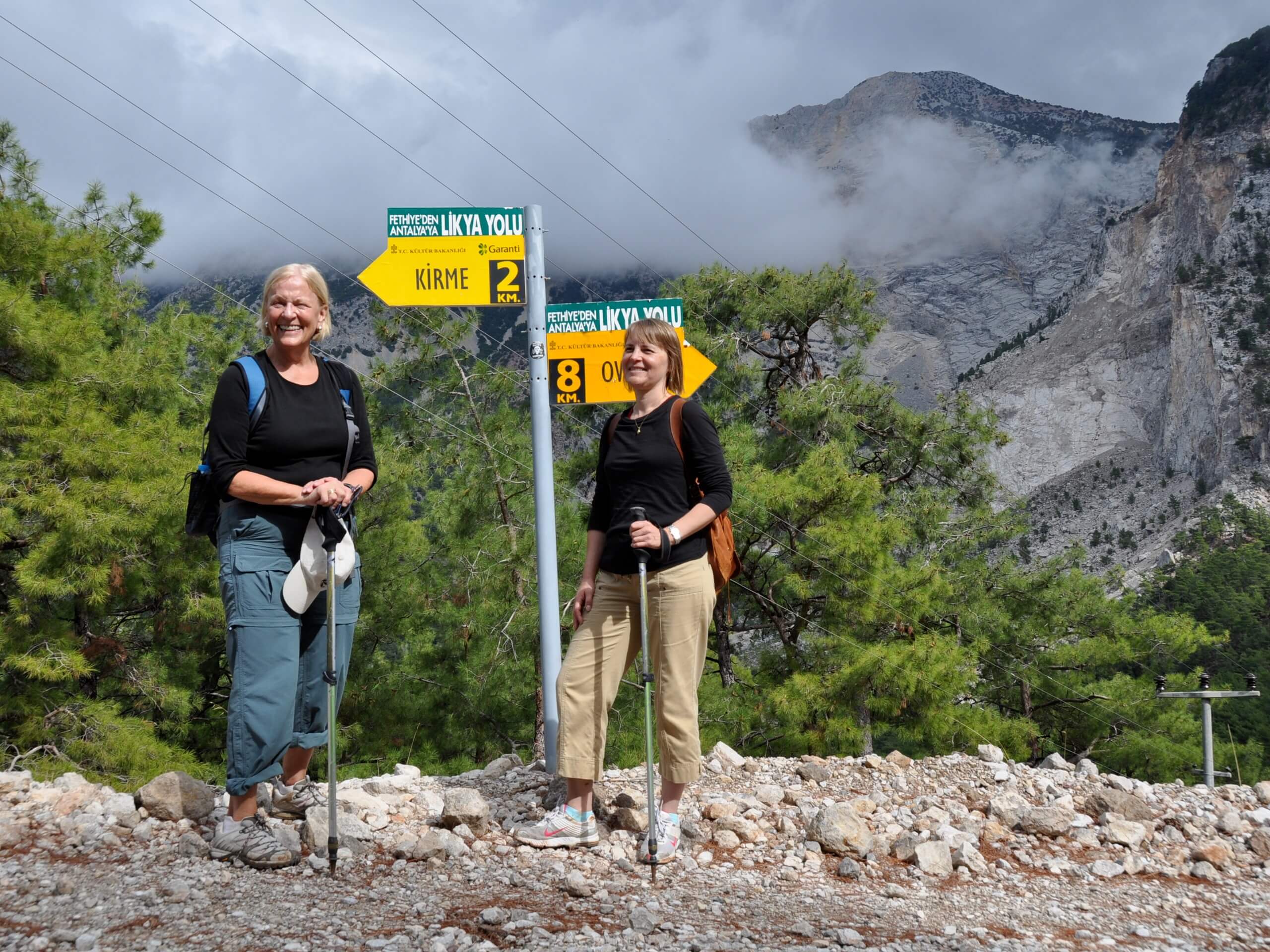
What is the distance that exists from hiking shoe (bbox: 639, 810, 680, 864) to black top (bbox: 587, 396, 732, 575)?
2.73 feet

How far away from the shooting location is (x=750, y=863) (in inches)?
130

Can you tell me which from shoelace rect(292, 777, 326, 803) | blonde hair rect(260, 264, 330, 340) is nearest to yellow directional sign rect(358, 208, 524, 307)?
blonde hair rect(260, 264, 330, 340)

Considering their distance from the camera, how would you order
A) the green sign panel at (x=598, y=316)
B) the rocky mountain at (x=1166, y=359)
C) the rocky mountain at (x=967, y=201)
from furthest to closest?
the rocky mountain at (x=967, y=201)
the rocky mountain at (x=1166, y=359)
the green sign panel at (x=598, y=316)

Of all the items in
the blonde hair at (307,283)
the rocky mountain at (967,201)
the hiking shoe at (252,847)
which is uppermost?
the rocky mountain at (967,201)

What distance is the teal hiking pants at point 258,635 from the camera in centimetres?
278

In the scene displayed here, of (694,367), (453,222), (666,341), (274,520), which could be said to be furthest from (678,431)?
(453,222)

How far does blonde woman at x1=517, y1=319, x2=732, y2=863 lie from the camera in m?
3.09

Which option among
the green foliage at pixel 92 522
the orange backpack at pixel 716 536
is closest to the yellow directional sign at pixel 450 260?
the orange backpack at pixel 716 536

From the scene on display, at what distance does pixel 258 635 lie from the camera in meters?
2.79

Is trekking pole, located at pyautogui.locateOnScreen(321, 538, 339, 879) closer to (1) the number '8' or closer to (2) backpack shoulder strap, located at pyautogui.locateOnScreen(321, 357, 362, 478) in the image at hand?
(2) backpack shoulder strap, located at pyautogui.locateOnScreen(321, 357, 362, 478)

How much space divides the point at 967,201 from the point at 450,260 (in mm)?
181140

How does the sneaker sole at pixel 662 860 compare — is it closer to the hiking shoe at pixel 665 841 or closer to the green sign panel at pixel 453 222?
the hiking shoe at pixel 665 841

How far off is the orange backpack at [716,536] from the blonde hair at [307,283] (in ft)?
3.30

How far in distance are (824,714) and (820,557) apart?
7.13 ft
